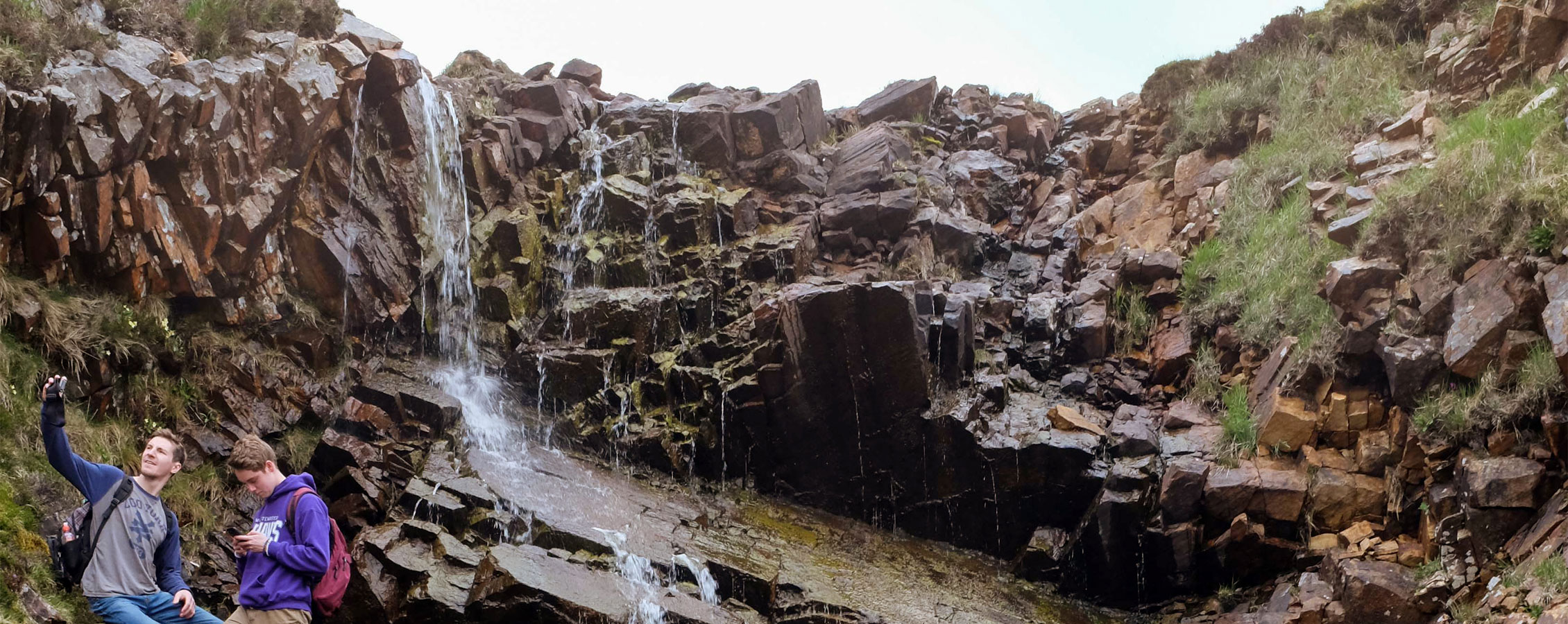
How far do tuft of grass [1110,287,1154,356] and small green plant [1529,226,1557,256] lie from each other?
4.53m

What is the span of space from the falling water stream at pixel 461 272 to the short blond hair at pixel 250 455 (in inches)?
203

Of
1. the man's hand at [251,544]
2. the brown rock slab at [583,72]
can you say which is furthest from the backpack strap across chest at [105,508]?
the brown rock slab at [583,72]

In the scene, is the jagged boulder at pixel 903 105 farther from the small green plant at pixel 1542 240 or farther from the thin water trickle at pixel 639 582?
the thin water trickle at pixel 639 582

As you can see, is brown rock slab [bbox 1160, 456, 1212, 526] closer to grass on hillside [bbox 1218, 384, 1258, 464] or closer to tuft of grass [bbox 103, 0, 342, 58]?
grass on hillside [bbox 1218, 384, 1258, 464]

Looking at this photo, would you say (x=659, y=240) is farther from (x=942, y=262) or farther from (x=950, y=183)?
(x=950, y=183)

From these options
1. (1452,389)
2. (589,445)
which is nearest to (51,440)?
(589,445)

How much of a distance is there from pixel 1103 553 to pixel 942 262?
5.57 m

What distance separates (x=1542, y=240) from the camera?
8234 millimetres

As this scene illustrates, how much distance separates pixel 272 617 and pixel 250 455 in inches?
33.8

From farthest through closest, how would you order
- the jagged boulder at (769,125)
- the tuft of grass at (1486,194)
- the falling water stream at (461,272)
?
the jagged boulder at (769,125)
the falling water stream at (461,272)
the tuft of grass at (1486,194)

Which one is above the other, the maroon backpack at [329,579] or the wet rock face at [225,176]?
the wet rock face at [225,176]

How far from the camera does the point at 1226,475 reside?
370 inches

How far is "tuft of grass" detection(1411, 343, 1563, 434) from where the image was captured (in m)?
7.75

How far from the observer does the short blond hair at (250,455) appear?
15.4ft
